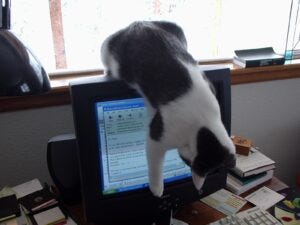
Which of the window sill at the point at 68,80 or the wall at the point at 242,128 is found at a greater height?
the window sill at the point at 68,80

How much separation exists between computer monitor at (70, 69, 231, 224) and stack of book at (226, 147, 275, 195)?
0.20 m

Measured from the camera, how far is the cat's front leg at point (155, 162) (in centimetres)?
57

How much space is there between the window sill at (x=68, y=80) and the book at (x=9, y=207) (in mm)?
272

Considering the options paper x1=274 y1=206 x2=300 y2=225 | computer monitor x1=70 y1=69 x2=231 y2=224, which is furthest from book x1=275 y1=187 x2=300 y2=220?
computer monitor x1=70 y1=69 x2=231 y2=224

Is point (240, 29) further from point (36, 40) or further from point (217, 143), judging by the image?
point (217, 143)

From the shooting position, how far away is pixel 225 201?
948 millimetres

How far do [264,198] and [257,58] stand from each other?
528 mm

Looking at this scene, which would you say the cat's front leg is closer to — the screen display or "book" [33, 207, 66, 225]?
the screen display

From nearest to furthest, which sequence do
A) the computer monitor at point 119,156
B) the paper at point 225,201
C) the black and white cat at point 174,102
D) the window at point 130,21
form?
the black and white cat at point 174,102, the computer monitor at point 119,156, the paper at point 225,201, the window at point 130,21

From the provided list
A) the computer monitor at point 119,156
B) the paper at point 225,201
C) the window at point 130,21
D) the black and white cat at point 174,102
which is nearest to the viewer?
the black and white cat at point 174,102

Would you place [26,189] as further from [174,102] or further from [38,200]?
[174,102]

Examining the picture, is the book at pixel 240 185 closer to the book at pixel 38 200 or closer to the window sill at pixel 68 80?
the window sill at pixel 68 80

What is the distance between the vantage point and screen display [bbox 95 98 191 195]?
2.34 feet

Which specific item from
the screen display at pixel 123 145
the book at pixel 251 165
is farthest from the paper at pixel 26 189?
the book at pixel 251 165
